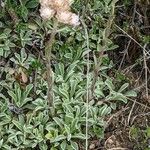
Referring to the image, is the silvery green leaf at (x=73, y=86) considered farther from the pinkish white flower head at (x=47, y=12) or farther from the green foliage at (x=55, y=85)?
the pinkish white flower head at (x=47, y=12)

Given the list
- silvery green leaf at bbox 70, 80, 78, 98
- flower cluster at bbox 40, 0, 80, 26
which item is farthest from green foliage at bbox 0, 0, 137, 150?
flower cluster at bbox 40, 0, 80, 26

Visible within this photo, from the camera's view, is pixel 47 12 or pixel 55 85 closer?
pixel 47 12

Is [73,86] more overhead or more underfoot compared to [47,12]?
more underfoot

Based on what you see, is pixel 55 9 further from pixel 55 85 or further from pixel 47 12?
pixel 55 85

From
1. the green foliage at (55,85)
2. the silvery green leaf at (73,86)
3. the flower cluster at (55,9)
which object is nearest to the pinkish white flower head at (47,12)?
the flower cluster at (55,9)

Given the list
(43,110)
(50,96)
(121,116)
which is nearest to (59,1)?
(50,96)

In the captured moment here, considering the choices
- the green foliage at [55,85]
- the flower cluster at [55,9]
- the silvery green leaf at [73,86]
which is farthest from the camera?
the silvery green leaf at [73,86]

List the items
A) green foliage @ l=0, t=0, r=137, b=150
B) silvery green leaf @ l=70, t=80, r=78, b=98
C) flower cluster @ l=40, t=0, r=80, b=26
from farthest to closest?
silvery green leaf @ l=70, t=80, r=78, b=98 → green foliage @ l=0, t=0, r=137, b=150 → flower cluster @ l=40, t=0, r=80, b=26

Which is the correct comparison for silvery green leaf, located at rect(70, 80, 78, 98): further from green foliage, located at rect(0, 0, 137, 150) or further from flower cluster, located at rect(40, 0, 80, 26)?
flower cluster, located at rect(40, 0, 80, 26)

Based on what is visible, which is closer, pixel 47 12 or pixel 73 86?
pixel 47 12

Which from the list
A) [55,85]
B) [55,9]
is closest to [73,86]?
[55,85]

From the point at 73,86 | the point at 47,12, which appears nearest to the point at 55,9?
the point at 47,12

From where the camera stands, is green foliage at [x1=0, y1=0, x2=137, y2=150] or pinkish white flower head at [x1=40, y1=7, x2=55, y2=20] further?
green foliage at [x1=0, y1=0, x2=137, y2=150]

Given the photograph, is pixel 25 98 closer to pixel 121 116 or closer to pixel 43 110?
pixel 43 110
